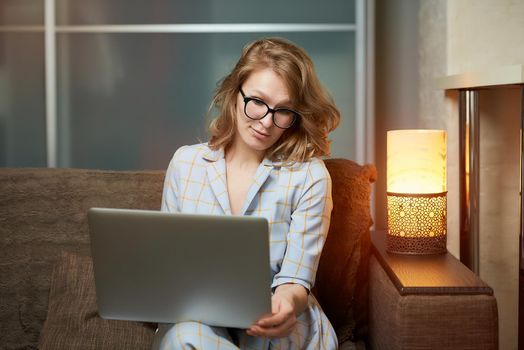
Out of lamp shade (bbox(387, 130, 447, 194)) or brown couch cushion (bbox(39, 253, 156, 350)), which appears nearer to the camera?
brown couch cushion (bbox(39, 253, 156, 350))

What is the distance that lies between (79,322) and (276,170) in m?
0.58

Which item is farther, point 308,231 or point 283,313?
point 308,231

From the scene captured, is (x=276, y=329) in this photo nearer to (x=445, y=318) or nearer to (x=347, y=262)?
(x=445, y=318)

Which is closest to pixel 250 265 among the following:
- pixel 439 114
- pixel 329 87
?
pixel 439 114

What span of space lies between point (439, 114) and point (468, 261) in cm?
49

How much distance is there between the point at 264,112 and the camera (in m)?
1.78

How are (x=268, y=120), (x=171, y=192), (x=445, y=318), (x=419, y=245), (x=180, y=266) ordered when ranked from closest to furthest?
(x=180, y=266), (x=445, y=318), (x=268, y=120), (x=171, y=192), (x=419, y=245)

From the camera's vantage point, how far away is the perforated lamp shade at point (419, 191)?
A: 2.00 m

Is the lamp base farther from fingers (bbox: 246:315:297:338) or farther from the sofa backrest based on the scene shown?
fingers (bbox: 246:315:297:338)

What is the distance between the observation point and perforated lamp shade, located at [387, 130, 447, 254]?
6.55ft

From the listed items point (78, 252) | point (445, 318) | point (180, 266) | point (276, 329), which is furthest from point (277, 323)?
point (78, 252)

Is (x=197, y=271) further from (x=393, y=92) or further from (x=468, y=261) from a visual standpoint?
(x=393, y=92)

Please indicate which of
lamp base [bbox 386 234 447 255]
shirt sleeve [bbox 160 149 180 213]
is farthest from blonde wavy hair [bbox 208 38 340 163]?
lamp base [bbox 386 234 447 255]

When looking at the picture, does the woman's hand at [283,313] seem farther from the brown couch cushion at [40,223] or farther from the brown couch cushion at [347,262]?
the brown couch cushion at [40,223]
